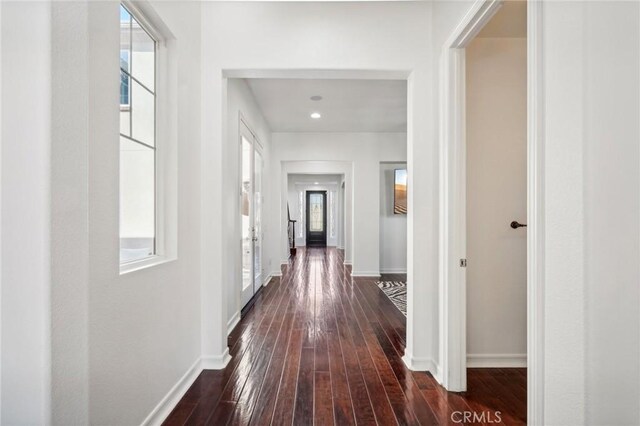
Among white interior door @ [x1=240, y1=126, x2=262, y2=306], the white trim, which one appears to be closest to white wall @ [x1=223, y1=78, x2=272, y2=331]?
white interior door @ [x1=240, y1=126, x2=262, y2=306]

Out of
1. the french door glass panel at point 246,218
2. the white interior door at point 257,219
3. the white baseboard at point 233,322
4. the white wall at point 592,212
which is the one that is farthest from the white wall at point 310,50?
the white interior door at point 257,219

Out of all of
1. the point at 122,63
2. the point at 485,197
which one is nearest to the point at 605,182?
the point at 485,197

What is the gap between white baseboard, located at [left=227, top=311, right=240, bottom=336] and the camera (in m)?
3.25

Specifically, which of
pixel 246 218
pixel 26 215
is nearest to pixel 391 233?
pixel 246 218

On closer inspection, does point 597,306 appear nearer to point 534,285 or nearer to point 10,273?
point 534,285

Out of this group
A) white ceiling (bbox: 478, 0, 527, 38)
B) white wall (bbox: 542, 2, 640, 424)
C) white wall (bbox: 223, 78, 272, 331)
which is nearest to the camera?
white wall (bbox: 542, 2, 640, 424)

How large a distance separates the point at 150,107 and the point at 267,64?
1.00 meters

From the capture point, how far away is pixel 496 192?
2.56m

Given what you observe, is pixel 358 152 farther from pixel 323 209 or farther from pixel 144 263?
pixel 323 209

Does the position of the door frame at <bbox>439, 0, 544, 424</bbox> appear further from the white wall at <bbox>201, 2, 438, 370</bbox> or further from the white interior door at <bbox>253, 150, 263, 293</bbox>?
the white interior door at <bbox>253, 150, 263, 293</bbox>

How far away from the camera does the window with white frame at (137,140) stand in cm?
170

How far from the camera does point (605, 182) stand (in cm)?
104

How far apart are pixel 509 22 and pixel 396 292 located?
3.84 m

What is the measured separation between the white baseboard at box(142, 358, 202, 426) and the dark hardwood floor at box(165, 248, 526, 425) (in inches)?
1.4
